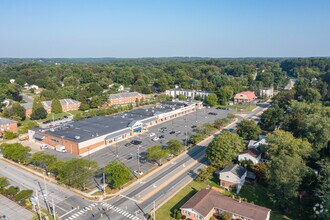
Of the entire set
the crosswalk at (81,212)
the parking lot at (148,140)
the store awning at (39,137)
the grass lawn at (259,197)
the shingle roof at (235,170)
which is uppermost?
the shingle roof at (235,170)

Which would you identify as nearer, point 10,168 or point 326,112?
point 10,168

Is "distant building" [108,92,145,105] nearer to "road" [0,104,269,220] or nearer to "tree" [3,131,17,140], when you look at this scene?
"tree" [3,131,17,140]

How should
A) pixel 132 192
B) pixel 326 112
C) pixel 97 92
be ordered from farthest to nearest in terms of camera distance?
pixel 97 92 → pixel 326 112 → pixel 132 192

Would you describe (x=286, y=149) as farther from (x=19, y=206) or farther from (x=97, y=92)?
(x=97, y=92)

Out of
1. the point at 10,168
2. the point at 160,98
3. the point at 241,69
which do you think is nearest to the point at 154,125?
the point at 160,98

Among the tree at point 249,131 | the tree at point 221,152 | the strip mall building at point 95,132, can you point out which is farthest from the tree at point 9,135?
the tree at point 249,131

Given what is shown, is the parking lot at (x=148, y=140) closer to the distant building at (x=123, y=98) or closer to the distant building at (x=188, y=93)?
the distant building at (x=188, y=93)
